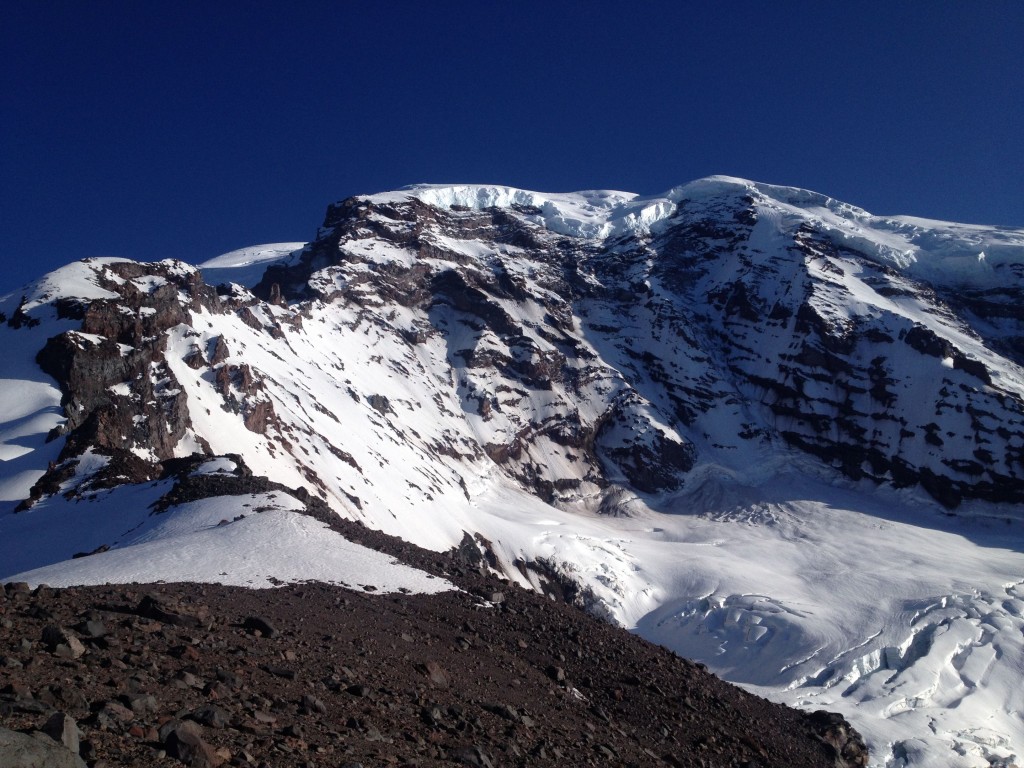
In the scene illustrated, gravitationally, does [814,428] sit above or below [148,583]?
below

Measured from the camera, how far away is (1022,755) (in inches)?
1826

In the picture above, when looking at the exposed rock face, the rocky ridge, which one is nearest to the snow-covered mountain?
the exposed rock face

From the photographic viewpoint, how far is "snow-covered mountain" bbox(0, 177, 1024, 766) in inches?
2058

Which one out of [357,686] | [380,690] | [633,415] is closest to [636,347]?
[633,415]

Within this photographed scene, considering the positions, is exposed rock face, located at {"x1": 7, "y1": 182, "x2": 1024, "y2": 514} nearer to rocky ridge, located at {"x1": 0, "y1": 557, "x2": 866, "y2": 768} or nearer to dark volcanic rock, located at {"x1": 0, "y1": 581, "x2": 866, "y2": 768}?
dark volcanic rock, located at {"x1": 0, "y1": 581, "x2": 866, "y2": 768}

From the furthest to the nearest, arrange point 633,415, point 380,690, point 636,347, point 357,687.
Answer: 1. point 636,347
2. point 633,415
3. point 380,690
4. point 357,687

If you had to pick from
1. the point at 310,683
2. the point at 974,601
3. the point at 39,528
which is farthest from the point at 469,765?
the point at 974,601

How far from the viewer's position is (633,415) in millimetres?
131250

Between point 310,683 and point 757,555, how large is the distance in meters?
87.8

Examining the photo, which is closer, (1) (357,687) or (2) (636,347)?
(1) (357,687)

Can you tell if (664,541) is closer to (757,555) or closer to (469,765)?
(757,555)

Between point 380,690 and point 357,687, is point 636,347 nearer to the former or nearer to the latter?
point 380,690

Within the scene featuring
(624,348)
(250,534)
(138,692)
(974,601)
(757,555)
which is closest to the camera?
(138,692)

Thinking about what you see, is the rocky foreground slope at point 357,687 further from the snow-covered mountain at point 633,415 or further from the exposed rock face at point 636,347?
the exposed rock face at point 636,347
